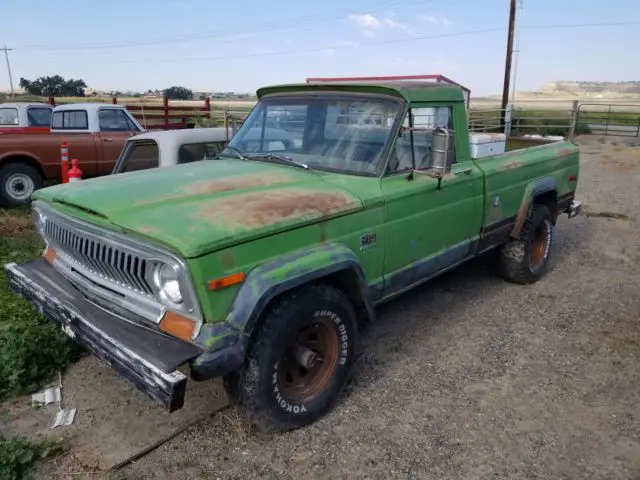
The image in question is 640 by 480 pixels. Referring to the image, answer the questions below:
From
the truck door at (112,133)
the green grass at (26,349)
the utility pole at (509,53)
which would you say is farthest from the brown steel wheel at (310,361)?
the utility pole at (509,53)

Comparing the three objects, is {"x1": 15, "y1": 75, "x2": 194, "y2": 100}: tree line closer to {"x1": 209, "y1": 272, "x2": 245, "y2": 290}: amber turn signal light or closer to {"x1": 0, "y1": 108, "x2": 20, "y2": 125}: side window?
{"x1": 0, "y1": 108, "x2": 20, "y2": 125}: side window

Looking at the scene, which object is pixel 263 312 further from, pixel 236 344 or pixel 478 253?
pixel 478 253

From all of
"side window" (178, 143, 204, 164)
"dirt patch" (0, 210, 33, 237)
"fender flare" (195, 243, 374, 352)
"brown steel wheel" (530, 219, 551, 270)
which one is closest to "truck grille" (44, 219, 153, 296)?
"fender flare" (195, 243, 374, 352)

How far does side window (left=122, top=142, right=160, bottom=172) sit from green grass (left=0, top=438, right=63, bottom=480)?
430cm

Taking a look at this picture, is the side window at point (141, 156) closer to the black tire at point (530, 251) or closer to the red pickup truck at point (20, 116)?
the black tire at point (530, 251)

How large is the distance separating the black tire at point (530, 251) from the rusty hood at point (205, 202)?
2625 millimetres

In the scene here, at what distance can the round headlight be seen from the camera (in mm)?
2629

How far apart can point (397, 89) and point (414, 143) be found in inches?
15.7

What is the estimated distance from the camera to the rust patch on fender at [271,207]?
2812 mm

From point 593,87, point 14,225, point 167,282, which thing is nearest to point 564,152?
point 167,282

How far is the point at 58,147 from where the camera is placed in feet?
29.9

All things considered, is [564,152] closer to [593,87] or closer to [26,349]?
[26,349]

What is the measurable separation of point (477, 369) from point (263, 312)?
1.87 m

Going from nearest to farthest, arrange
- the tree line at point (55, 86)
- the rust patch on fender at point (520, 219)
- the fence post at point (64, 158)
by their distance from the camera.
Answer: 1. the rust patch on fender at point (520, 219)
2. the fence post at point (64, 158)
3. the tree line at point (55, 86)
